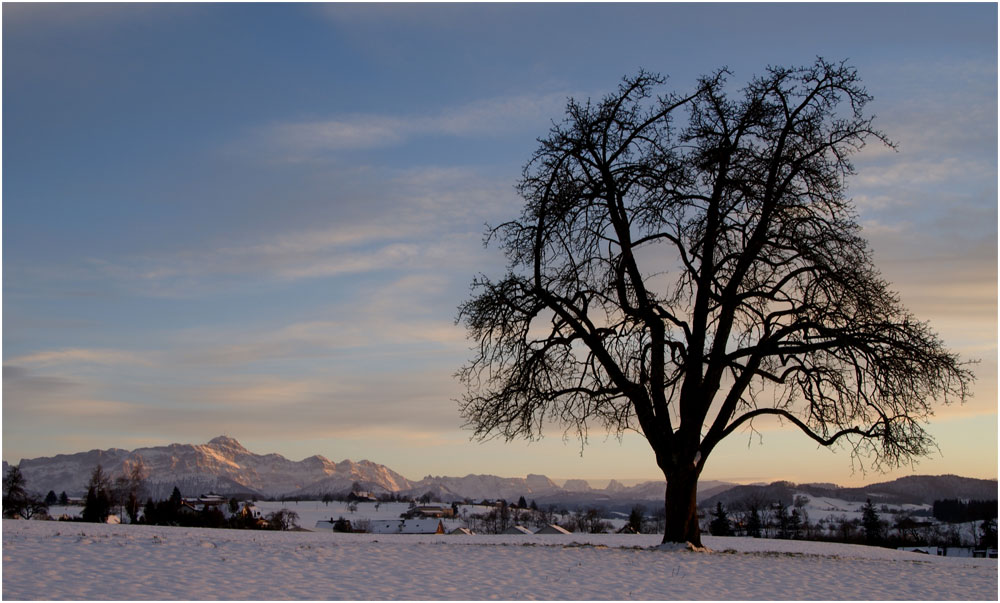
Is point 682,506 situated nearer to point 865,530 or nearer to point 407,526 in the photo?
point 407,526

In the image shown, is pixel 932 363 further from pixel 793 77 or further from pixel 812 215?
pixel 793 77

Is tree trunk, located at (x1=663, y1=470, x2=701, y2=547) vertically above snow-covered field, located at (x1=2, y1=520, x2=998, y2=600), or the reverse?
tree trunk, located at (x1=663, y1=470, x2=701, y2=547)

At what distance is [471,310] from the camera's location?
70.3 feet

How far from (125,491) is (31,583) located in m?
133

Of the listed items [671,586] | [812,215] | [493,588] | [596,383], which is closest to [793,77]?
[812,215]

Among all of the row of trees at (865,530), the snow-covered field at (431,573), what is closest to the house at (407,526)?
the row of trees at (865,530)

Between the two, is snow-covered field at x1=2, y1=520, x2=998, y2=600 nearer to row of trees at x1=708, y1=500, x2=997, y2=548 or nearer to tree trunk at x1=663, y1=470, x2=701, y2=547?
tree trunk at x1=663, y1=470, x2=701, y2=547

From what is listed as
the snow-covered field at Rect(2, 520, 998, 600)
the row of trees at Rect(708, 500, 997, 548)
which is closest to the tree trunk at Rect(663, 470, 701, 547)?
the snow-covered field at Rect(2, 520, 998, 600)

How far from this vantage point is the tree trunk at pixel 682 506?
20.0 m

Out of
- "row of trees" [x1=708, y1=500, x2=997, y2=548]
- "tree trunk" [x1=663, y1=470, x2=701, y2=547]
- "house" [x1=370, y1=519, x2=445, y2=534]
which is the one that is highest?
"tree trunk" [x1=663, y1=470, x2=701, y2=547]

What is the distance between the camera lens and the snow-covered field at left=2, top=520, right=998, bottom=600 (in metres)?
12.6

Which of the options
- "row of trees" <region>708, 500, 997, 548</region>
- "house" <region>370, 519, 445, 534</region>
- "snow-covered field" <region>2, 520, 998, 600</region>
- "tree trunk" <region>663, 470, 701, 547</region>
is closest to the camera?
"snow-covered field" <region>2, 520, 998, 600</region>

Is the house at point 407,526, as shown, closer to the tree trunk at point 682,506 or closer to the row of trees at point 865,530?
the row of trees at point 865,530

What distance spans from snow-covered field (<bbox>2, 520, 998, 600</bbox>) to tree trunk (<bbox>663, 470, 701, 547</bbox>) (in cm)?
94
